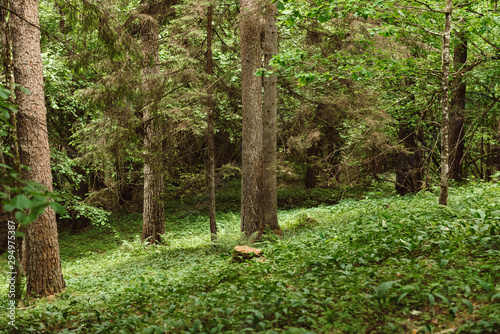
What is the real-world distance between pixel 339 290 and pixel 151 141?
28.0 feet

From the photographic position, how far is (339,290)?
4.52 metres

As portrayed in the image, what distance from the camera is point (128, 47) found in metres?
8.60

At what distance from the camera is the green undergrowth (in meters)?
3.77

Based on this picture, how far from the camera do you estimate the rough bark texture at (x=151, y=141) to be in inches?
436

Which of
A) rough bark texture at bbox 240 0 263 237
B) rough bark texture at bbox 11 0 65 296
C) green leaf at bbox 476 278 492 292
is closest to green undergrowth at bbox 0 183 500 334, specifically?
green leaf at bbox 476 278 492 292

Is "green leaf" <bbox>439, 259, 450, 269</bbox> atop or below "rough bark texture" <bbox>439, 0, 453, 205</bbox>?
below

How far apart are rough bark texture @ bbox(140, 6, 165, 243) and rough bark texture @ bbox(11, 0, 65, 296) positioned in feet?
10.7

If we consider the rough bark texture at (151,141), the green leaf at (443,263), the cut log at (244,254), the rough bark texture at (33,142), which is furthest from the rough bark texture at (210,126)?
the green leaf at (443,263)

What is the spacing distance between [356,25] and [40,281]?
11.3 m

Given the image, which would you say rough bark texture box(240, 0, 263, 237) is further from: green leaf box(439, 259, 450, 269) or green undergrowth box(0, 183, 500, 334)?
green leaf box(439, 259, 450, 269)

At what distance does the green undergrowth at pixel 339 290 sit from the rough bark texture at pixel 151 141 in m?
4.14

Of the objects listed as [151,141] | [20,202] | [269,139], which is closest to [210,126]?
[269,139]

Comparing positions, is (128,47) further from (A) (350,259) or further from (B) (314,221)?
(B) (314,221)

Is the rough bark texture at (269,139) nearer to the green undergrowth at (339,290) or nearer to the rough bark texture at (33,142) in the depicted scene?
the green undergrowth at (339,290)
